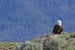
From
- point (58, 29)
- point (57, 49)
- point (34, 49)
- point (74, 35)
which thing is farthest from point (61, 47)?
point (58, 29)

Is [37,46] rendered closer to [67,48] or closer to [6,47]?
[67,48]

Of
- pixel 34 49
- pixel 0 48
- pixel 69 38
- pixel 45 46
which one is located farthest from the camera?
pixel 0 48

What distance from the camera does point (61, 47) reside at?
2561 cm

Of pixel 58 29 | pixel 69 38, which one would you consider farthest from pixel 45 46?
pixel 58 29

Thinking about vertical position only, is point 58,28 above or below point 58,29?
above

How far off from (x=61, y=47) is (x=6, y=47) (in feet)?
27.2

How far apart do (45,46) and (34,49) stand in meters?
2.00

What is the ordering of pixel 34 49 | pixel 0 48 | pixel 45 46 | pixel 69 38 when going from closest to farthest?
1. pixel 34 49
2. pixel 45 46
3. pixel 69 38
4. pixel 0 48

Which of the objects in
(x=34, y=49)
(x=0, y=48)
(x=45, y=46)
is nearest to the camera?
(x=34, y=49)

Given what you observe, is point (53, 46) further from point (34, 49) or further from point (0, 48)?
point (0, 48)

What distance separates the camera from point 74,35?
29547 mm

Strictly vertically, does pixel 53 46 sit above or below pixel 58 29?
below

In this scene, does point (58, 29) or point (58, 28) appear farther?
point (58, 28)

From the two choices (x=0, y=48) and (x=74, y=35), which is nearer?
(x=74, y=35)
